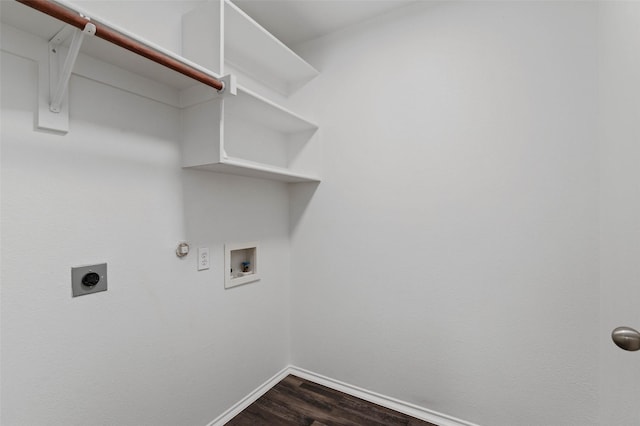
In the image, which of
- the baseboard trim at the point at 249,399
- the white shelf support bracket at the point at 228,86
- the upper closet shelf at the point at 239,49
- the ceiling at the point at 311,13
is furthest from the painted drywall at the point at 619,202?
the baseboard trim at the point at 249,399

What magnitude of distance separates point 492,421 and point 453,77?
1870 millimetres

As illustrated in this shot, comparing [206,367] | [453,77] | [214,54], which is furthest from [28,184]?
[453,77]

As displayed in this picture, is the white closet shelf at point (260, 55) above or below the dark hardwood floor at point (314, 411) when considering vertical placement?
above

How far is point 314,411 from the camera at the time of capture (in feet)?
5.63

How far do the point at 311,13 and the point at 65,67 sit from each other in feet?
4.67

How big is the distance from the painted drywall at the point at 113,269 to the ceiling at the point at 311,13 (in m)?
0.92

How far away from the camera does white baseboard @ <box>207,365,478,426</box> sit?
162 cm

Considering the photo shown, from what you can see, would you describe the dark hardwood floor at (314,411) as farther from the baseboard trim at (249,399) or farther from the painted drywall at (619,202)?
the painted drywall at (619,202)

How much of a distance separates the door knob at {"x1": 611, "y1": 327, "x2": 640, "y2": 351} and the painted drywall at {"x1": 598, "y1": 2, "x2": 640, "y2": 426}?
176mm

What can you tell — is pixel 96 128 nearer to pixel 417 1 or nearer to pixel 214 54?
pixel 214 54

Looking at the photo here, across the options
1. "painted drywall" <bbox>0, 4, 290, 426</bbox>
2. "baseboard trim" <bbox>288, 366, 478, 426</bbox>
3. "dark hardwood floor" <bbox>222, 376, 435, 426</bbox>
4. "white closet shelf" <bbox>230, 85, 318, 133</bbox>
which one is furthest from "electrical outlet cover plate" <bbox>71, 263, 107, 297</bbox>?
"baseboard trim" <bbox>288, 366, 478, 426</bbox>

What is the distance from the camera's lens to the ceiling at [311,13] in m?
1.73

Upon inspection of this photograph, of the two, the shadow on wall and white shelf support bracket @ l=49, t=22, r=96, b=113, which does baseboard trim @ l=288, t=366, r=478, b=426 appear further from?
white shelf support bracket @ l=49, t=22, r=96, b=113

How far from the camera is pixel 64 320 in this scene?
3.41 feet
